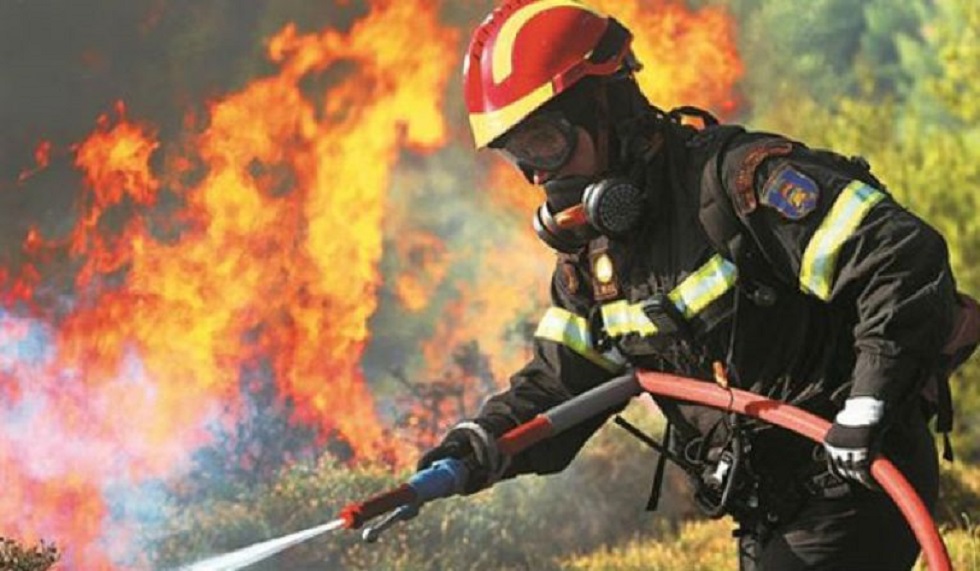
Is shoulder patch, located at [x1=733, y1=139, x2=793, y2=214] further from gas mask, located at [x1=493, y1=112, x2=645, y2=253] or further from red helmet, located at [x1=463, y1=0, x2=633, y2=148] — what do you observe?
red helmet, located at [x1=463, y1=0, x2=633, y2=148]

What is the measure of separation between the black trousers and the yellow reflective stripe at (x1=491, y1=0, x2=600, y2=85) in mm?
1109

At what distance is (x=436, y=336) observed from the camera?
933 cm

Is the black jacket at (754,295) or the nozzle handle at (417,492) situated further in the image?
the nozzle handle at (417,492)

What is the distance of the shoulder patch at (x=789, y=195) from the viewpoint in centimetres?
311

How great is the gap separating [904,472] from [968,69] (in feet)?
23.7

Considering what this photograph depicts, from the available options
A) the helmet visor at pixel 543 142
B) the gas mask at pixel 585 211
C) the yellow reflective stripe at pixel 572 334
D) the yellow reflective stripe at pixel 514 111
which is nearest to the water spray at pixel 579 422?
the yellow reflective stripe at pixel 572 334

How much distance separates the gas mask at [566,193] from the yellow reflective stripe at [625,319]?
0.50 ft

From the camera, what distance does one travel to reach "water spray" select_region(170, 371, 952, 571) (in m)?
3.05

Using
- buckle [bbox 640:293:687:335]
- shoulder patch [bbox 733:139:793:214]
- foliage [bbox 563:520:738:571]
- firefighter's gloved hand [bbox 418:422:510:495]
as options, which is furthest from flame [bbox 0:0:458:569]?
shoulder patch [bbox 733:139:793:214]

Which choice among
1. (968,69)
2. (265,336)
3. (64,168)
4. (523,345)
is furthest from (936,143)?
(64,168)

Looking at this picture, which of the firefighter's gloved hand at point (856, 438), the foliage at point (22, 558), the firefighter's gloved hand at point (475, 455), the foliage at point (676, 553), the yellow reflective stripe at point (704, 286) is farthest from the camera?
the foliage at point (676, 553)

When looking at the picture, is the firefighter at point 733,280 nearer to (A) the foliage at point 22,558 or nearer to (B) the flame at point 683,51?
(A) the foliage at point 22,558

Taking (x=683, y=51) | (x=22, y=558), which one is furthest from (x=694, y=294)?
(x=683, y=51)

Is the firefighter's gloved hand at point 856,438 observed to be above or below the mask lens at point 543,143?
below
